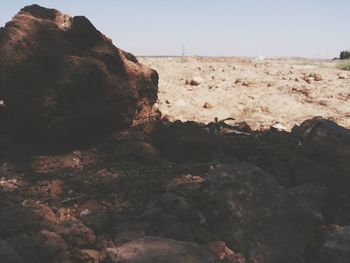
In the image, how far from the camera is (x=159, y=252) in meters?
2.50

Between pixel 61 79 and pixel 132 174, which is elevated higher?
pixel 61 79

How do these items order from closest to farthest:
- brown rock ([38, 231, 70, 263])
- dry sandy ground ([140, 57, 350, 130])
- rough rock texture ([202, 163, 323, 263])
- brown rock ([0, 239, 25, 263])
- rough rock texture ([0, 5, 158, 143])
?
brown rock ([0, 239, 25, 263]) < brown rock ([38, 231, 70, 263]) < rough rock texture ([202, 163, 323, 263]) < rough rock texture ([0, 5, 158, 143]) < dry sandy ground ([140, 57, 350, 130])

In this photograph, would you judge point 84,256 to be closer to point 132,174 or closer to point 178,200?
point 178,200

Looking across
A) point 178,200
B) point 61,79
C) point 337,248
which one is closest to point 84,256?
point 178,200

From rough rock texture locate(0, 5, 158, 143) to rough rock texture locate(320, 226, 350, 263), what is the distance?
1.98 meters

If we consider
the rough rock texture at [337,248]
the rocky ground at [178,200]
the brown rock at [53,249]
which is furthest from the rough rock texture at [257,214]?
the brown rock at [53,249]

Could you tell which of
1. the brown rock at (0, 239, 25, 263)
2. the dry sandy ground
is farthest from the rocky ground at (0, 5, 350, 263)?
the dry sandy ground

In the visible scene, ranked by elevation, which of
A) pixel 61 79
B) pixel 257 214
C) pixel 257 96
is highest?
pixel 61 79

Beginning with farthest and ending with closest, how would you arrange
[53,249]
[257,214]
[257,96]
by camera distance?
[257,96] → [257,214] → [53,249]

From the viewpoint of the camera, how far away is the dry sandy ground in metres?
7.61

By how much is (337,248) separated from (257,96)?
5.95 metres

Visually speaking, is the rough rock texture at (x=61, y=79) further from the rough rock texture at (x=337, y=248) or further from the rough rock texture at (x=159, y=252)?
the rough rock texture at (x=337, y=248)

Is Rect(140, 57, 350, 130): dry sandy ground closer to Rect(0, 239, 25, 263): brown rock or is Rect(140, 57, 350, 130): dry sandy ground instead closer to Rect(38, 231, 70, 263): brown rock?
Rect(38, 231, 70, 263): brown rock

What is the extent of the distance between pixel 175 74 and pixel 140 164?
22.6ft
